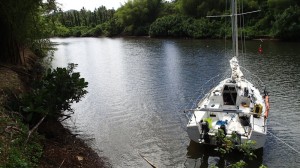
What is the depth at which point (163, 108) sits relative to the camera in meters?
25.9

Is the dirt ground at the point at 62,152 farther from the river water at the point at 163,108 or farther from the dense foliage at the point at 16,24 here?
the dense foliage at the point at 16,24

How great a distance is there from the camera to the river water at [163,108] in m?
18.1

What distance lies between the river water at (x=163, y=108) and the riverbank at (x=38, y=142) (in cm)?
214

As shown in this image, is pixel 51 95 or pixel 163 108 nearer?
pixel 51 95

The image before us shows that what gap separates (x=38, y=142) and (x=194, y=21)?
75.0 metres

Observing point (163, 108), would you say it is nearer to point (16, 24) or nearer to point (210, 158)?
point (210, 158)

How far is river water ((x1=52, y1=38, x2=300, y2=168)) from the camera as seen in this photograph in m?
18.1

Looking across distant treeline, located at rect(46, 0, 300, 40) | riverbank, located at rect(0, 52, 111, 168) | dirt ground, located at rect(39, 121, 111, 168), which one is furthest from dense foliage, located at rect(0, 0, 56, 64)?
dirt ground, located at rect(39, 121, 111, 168)

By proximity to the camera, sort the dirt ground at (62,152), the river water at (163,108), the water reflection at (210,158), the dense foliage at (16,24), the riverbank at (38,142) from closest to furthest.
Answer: the riverbank at (38,142), the dirt ground at (62,152), the water reflection at (210,158), the river water at (163,108), the dense foliage at (16,24)

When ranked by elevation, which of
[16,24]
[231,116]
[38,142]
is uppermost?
[16,24]

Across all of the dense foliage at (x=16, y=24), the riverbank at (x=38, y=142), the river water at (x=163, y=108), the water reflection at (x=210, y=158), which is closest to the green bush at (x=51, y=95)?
the riverbank at (x=38, y=142)

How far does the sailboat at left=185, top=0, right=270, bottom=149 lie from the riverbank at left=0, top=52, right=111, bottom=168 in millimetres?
5197

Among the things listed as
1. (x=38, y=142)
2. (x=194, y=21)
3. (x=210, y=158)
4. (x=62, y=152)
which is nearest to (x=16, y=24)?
(x=38, y=142)

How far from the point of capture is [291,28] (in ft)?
199
